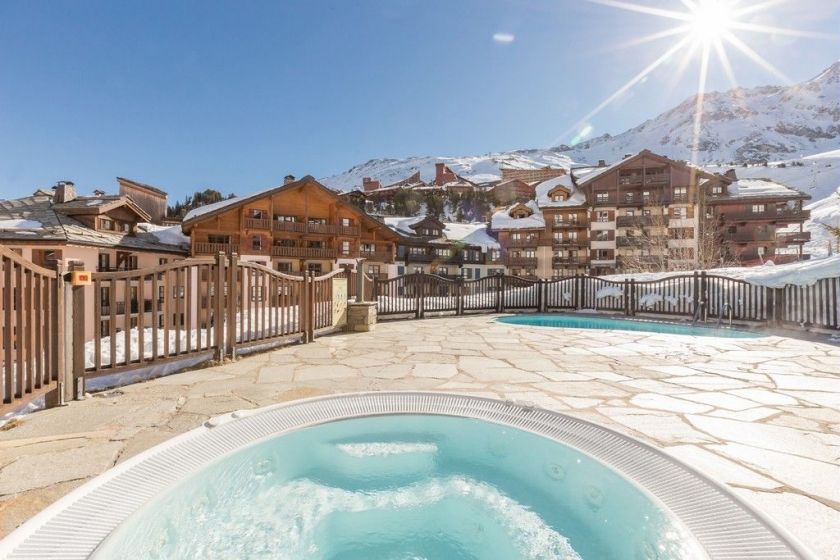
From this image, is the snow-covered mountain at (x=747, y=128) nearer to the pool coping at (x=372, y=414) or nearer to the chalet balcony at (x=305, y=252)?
the chalet balcony at (x=305, y=252)

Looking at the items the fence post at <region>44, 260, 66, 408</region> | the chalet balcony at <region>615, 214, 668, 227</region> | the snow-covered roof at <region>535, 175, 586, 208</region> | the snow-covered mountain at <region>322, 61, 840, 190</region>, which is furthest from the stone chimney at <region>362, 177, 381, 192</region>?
the fence post at <region>44, 260, 66, 408</region>

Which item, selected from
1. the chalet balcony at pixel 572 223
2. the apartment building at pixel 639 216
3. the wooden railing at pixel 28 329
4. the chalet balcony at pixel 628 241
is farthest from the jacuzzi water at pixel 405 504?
the chalet balcony at pixel 572 223

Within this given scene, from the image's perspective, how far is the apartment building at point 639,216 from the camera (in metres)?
35.2

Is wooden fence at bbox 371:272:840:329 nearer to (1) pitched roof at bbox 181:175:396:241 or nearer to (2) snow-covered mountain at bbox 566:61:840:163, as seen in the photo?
(1) pitched roof at bbox 181:175:396:241

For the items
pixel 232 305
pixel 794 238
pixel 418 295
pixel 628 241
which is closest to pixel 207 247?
pixel 418 295

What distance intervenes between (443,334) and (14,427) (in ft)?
19.4

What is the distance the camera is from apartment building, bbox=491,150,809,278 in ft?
116

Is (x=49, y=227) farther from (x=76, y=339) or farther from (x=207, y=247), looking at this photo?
(x=76, y=339)

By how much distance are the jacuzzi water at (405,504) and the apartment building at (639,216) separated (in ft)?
116

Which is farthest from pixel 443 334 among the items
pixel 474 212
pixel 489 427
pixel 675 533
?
pixel 474 212

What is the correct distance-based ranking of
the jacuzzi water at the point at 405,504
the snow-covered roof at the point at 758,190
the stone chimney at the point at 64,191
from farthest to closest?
the snow-covered roof at the point at 758,190 → the stone chimney at the point at 64,191 → the jacuzzi water at the point at 405,504

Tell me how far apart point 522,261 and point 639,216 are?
1162cm

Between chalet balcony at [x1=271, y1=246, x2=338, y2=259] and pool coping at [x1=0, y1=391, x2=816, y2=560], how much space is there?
27706mm

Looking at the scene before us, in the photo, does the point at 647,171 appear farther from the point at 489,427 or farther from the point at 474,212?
the point at 489,427
